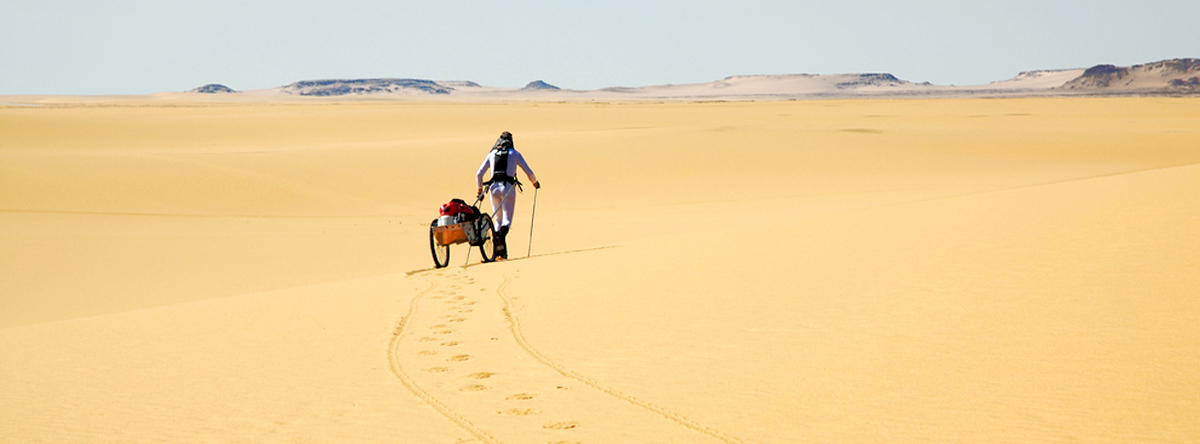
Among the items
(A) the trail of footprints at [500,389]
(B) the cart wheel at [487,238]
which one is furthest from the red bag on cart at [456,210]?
(A) the trail of footprints at [500,389]

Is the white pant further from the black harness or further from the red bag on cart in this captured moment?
the red bag on cart

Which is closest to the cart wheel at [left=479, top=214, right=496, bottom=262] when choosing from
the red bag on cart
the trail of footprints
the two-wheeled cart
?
the two-wheeled cart

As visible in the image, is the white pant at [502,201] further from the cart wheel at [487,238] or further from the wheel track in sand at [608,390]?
the wheel track in sand at [608,390]

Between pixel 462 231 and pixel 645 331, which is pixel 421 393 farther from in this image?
pixel 462 231

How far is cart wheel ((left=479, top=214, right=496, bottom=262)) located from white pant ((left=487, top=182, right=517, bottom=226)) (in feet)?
0.82

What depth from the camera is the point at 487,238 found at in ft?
38.3

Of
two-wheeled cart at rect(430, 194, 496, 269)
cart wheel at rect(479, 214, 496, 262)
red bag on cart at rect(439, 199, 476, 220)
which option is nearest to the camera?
two-wheeled cart at rect(430, 194, 496, 269)

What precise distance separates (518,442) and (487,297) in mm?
4049

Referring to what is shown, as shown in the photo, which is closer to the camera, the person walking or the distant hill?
the person walking

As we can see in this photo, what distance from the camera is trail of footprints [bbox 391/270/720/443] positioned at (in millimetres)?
4270

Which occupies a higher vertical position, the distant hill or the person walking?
the distant hill

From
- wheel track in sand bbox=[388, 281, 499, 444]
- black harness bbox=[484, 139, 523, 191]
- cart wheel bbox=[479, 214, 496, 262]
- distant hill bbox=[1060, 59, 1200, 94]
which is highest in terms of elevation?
distant hill bbox=[1060, 59, 1200, 94]

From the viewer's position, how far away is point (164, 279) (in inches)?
481

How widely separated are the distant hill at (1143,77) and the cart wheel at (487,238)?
532ft
